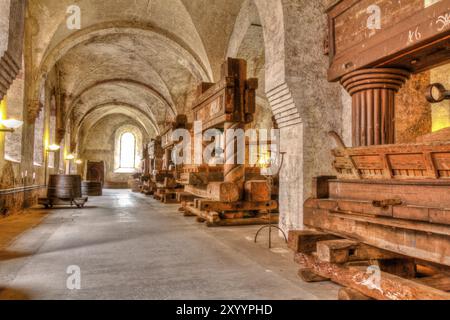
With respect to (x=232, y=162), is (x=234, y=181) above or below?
below

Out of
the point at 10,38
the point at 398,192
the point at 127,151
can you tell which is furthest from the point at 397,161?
the point at 127,151

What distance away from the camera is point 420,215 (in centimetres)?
242

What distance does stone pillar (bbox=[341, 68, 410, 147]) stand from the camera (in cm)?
410

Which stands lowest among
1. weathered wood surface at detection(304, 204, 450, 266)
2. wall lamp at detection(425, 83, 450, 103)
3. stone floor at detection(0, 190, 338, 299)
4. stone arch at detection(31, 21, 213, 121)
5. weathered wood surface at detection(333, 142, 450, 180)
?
stone floor at detection(0, 190, 338, 299)

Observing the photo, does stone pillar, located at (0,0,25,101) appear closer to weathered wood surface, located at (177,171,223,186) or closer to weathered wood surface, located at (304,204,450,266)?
weathered wood surface, located at (177,171,223,186)

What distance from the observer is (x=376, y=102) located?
418 cm

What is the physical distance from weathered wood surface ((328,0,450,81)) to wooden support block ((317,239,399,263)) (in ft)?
6.81

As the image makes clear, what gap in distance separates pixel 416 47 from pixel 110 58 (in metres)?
15.3

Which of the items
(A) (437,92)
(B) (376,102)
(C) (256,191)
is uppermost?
(B) (376,102)

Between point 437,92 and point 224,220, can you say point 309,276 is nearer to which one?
point 437,92

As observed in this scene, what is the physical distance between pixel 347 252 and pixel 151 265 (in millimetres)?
2108

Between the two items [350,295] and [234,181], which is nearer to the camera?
[350,295]

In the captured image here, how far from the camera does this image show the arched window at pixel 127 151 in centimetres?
3231

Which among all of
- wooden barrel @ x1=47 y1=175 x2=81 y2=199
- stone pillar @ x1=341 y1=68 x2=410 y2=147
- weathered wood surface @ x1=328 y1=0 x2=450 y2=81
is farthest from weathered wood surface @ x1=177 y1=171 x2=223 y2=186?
stone pillar @ x1=341 y1=68 x2=410 y2=147
